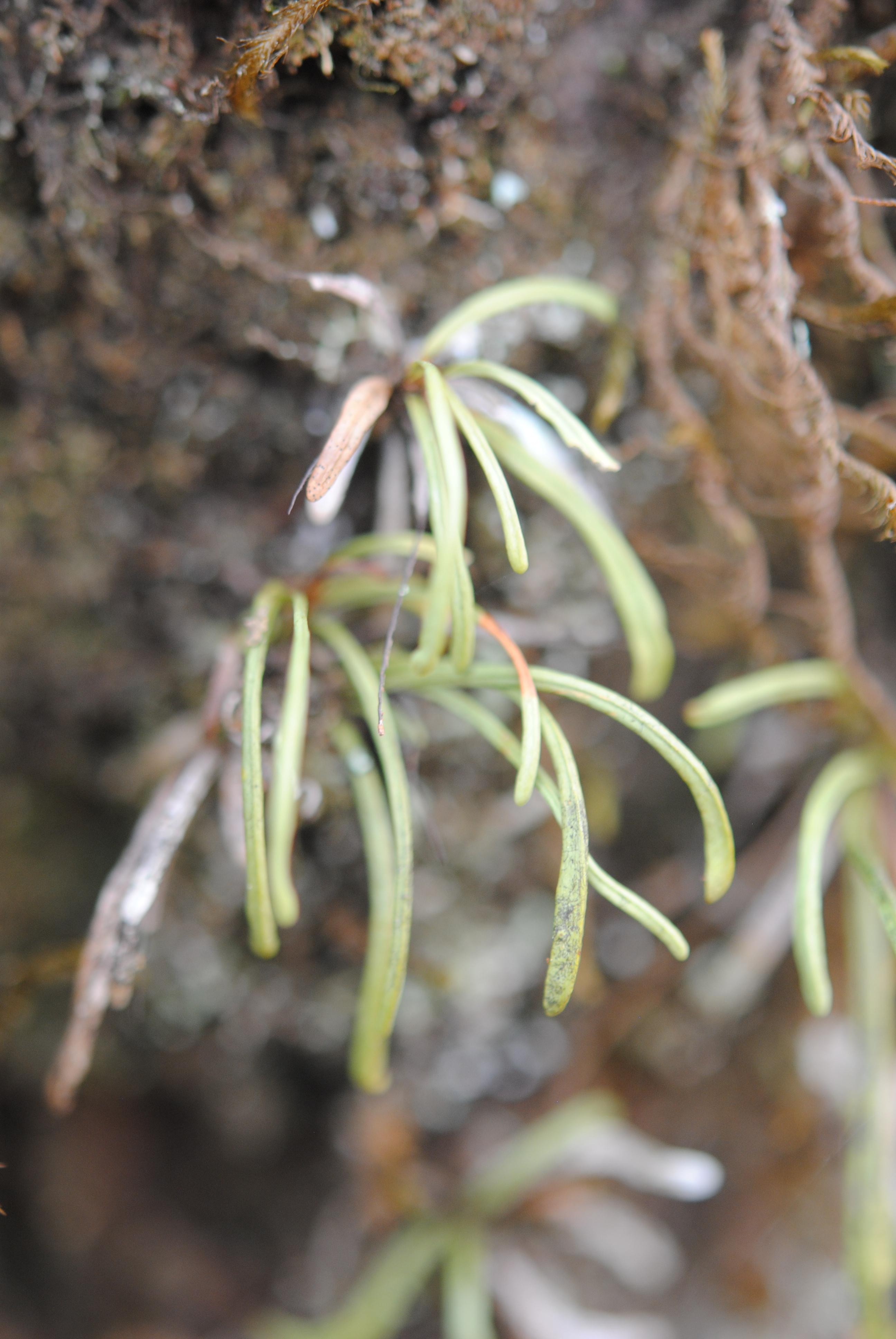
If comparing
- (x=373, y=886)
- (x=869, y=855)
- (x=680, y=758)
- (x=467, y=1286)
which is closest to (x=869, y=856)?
(x=869, y=855)

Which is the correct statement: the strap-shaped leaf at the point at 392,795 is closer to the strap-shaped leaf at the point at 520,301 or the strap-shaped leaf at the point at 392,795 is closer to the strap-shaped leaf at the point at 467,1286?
the strap-shaped leaf at the point at 520,301

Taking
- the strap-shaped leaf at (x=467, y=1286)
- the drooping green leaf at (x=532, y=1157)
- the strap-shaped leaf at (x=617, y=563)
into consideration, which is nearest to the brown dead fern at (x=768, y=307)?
the strap-shaped leaf at (x=617, y=563)

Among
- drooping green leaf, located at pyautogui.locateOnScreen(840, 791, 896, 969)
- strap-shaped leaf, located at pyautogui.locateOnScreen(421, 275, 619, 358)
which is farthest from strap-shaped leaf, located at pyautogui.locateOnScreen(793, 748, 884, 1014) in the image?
strap-shaped leaf, located at pyautogui.locateOnScreen(421, 275, 619, 358)

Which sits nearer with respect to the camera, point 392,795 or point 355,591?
point 392,795

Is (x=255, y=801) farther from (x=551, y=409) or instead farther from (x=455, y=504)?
(x=551, y=409)

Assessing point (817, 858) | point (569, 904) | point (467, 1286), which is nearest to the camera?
point (569, 904)

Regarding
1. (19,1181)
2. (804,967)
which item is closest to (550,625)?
(804,967)
